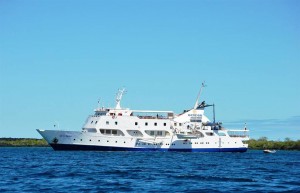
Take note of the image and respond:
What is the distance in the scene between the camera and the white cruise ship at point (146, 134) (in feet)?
242

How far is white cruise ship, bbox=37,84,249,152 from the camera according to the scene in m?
73.6

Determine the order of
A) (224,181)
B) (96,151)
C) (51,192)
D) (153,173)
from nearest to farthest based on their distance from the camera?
1. (51,192)
2. (224,181)
3. (153,173)
4. (96,151)

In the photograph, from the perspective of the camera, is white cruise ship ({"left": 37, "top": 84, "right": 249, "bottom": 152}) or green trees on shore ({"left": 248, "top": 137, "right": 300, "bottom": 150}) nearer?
white cruise ship ({"left": 37, "top": 84, "right": 249, "bottom": 152})

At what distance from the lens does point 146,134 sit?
252ft

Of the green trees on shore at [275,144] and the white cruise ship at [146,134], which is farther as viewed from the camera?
the green trees on shore at [275,144]

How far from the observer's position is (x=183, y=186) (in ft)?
98.4

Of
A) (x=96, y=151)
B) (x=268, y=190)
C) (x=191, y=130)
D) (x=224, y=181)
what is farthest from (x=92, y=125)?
(x=268, y=190)

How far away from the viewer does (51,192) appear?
27219 millimetres

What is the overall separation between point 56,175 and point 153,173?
6.45 m

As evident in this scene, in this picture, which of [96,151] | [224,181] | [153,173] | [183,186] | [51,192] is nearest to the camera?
[51,192]

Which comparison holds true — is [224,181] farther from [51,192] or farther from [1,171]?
[1,171]

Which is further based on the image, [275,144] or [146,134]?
[275,144]

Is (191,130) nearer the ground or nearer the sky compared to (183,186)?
nearer the sky

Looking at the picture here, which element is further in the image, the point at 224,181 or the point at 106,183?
the point at 224,181
